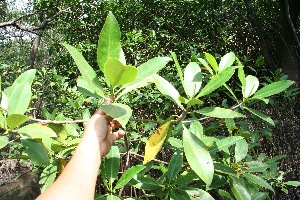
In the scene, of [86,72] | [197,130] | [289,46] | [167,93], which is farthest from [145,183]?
[289,46]

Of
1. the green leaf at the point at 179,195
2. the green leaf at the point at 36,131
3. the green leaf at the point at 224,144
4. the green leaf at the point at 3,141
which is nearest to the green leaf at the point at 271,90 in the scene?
the green leaf at the point at 224,144

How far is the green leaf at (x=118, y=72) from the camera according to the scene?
772mm

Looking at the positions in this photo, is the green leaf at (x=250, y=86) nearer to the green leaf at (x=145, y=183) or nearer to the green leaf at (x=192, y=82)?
the green leaf at (x=192, y=82)

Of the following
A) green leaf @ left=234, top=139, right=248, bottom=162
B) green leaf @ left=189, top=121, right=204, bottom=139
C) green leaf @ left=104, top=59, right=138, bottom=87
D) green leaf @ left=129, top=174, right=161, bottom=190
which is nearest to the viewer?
green leaf @ left=104, top=59, right=138, bottom=87

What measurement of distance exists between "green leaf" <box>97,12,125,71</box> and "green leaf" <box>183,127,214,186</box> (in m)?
0.35

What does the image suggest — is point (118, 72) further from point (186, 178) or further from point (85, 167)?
point (186, 178)

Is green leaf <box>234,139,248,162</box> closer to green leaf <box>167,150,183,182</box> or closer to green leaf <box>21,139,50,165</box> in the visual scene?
green leaf <box>167,150,183,182</box>

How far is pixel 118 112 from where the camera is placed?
817 mm

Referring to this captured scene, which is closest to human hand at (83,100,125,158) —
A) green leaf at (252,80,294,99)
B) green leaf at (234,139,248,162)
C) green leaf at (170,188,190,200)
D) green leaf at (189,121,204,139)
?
green leaf at (170,188,190,200)

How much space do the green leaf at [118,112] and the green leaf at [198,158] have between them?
0.83 ft

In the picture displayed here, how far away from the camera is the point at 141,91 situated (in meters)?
2.98

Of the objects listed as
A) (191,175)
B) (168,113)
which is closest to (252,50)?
(168,113)

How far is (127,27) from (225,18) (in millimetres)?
1480

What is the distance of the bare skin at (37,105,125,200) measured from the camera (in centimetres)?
78
